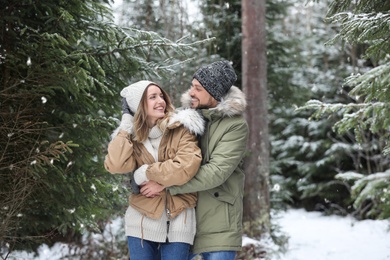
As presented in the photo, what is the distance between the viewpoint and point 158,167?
3.15m

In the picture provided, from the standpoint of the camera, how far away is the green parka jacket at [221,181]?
125 inches

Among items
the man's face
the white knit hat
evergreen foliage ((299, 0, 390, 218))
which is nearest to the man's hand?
the white knit hat

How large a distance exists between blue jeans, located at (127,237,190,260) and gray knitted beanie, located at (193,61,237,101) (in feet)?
Answer: 3.48

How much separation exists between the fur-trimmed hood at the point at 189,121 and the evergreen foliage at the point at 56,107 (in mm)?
1663

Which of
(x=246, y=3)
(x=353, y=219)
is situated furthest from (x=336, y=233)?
(x=246, y=3)

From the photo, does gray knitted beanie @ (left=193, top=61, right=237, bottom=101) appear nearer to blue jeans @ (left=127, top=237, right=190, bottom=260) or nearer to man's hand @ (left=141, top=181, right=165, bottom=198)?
man's hand @ (left=141, top=181, right=165, bottom=198)

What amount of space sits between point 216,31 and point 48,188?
22.2 feet

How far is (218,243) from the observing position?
10.5 ft

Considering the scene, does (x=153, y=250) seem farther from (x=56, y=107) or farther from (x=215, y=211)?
(x=56, y=107)

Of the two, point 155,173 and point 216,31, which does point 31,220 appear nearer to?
point 155,173

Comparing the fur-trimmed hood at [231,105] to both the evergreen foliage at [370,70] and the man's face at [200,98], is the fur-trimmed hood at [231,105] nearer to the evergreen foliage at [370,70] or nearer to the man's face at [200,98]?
the man's face at [200,98]

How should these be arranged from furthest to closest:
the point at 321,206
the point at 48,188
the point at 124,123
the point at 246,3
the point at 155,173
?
the point at 321,206 < the point at 246,3 < the point at 48,188 < the point at 124,123 < the point at 155,173

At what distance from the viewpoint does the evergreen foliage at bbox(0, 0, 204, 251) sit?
4684mm

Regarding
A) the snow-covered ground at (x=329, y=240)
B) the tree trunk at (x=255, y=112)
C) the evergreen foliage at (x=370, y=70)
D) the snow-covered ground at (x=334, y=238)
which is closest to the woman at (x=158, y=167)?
the evergreen foliage at (x=370, y=70)
